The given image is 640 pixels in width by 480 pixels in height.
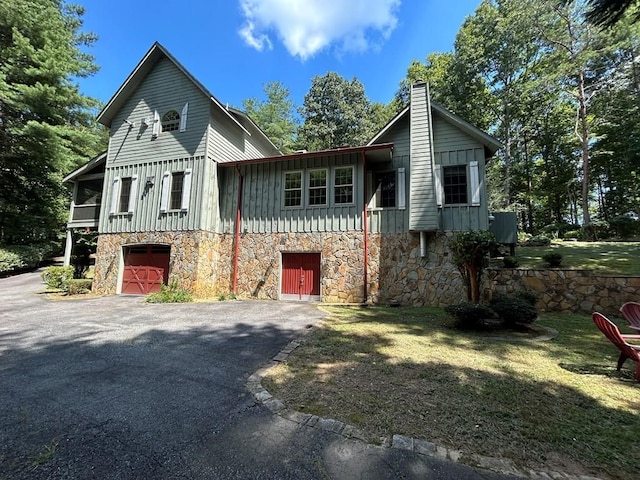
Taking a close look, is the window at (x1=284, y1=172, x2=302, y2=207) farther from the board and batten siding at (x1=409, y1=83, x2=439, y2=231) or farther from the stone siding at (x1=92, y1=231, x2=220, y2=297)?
the board and batten siding at (x1=409, y1=83, x2=439, y2=231)

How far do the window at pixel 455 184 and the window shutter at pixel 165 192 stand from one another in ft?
37.8

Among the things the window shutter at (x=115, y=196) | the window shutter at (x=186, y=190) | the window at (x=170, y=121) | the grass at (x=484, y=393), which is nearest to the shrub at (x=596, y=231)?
the grass at (x=484, y=393)

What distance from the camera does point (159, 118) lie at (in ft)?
44.7

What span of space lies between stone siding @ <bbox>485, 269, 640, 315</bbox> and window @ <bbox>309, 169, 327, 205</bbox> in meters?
6.68

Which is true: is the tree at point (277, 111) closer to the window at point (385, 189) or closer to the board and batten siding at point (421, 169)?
the window at point (385, 189)

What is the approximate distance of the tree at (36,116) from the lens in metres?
16.5

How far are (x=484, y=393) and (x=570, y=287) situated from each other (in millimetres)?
7747

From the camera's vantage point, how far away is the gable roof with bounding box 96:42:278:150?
12.8m

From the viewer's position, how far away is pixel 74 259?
1641 centimetres

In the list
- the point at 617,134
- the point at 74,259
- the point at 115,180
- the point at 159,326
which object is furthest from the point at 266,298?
the point at 617,134

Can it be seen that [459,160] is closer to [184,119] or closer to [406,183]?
[406,183]

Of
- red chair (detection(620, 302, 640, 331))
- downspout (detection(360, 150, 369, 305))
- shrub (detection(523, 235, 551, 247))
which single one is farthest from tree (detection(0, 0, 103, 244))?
shrub (detection(523, 235, 551, 247))

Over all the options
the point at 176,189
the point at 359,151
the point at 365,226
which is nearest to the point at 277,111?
the point at 176,189

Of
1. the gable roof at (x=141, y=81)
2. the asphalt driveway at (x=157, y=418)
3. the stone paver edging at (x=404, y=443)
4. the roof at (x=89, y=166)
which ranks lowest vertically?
the asphalt driveway at (x=157, y=418)
